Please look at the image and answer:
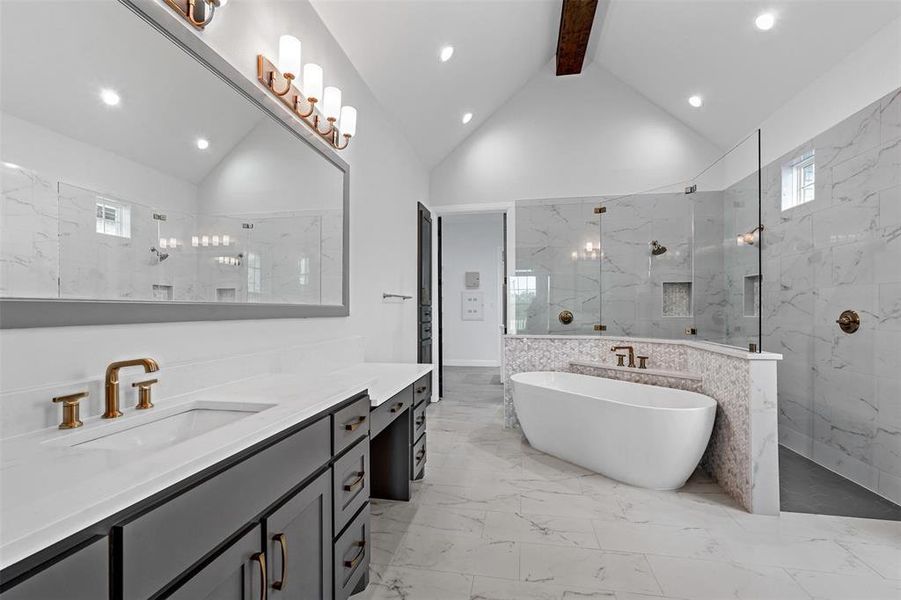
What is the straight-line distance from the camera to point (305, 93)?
199 centimetres

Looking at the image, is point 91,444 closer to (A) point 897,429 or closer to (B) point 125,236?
(B) point 125,236

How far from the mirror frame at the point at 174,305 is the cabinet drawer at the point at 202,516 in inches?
21.7

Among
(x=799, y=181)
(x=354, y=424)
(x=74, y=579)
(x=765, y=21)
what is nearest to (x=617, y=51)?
(x=765, y=21)

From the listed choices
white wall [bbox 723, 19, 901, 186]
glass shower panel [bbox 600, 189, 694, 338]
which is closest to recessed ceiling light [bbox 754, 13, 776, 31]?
white wall [bbox 723, 19, 901, 186]

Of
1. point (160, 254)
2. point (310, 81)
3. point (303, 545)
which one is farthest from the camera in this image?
point (310, 81)

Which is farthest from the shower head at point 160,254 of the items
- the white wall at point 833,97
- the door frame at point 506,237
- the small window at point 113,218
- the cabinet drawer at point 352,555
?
the door frame at point 506,237

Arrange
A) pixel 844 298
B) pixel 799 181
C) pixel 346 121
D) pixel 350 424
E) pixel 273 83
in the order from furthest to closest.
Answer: pixel 799 181 < pixel 844 298 < pixel 346 121 < pixel 273 83 < pixel 350 424

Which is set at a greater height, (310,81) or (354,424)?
(310,81)

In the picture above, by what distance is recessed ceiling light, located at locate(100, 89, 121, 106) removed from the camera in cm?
112

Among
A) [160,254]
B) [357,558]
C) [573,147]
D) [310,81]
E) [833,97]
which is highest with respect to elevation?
[573,147]

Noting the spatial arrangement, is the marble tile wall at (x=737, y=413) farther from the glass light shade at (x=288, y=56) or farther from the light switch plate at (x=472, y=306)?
the light switch plate at (x=472, y=306)

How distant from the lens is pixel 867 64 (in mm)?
2658

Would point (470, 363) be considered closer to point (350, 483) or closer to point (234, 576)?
point (350, 483)

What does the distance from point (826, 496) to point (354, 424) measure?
9.26 feet
